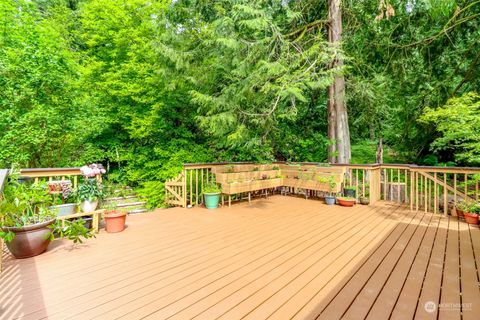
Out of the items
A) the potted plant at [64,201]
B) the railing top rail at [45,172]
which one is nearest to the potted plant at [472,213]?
the potted plant at [64,201]

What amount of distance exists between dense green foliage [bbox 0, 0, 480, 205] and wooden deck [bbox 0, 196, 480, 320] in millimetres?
2346

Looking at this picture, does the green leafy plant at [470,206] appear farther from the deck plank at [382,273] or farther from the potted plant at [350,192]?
the potted plant at [350,192]

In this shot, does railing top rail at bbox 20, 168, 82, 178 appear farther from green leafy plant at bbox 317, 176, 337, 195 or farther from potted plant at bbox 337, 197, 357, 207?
potted plant at bbox 337, 197, 357, 207

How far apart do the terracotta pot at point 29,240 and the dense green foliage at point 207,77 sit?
10.8 feet

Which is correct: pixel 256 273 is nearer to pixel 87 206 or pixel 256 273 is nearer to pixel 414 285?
pixel 414 285

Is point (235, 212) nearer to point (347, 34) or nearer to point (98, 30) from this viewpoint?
point (347, 34)

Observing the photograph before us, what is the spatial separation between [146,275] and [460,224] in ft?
16.2

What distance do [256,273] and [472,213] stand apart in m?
4.11

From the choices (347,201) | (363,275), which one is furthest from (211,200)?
(363,275)

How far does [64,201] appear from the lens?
360 centimetres

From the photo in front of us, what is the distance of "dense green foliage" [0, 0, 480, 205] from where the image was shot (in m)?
5.53

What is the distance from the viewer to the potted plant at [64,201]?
11.0ft

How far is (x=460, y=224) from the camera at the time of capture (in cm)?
417

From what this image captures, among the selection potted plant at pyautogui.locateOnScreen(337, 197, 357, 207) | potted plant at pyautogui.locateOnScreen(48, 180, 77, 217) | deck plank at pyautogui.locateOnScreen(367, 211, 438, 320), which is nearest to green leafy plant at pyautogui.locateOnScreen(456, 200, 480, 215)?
deck plank at pyautogui.locateOnScreen(367, 211, 438, 320)
